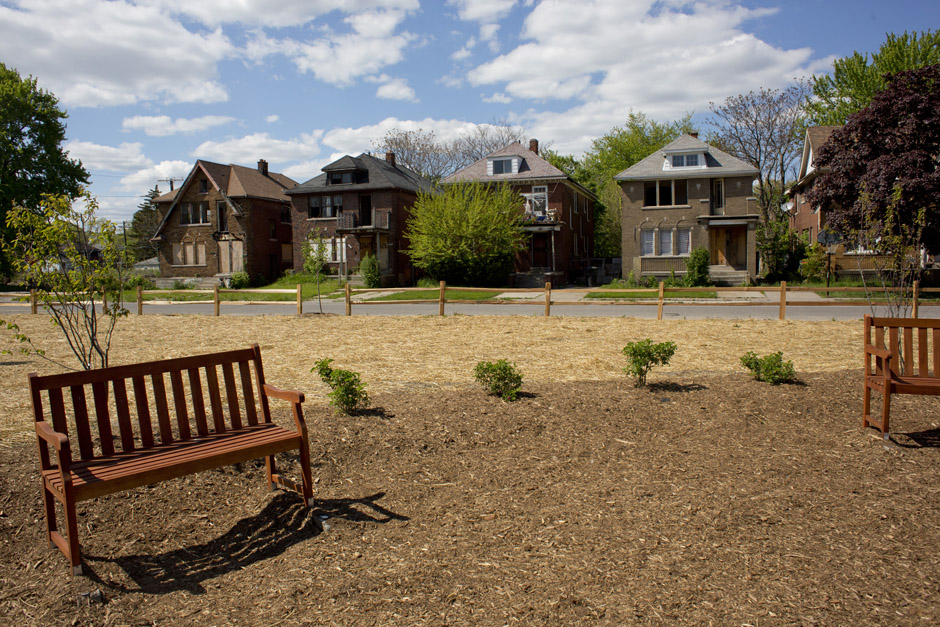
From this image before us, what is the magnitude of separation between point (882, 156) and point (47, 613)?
2632cm

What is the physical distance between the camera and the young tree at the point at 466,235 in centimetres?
3642

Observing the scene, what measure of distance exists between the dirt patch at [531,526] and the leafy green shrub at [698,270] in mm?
26539

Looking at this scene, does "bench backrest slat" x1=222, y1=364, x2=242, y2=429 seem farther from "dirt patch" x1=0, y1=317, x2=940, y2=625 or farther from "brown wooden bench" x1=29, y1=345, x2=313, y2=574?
"dirt patch" x1=0, y1=317, x2=940, y2=625

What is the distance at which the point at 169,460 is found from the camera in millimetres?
4203

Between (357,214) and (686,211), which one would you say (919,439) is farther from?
(357,214)

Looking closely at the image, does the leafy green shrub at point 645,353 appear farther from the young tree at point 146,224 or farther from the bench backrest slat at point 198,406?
the young tree at point 146,224

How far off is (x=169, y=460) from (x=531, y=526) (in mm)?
2345

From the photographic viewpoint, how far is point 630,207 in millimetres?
38094

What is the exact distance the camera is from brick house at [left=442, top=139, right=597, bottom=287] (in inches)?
1602

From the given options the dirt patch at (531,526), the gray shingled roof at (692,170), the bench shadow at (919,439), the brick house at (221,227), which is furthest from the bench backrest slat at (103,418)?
the brick house at (221,227)

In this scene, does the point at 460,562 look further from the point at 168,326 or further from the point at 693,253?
the point at 693,253

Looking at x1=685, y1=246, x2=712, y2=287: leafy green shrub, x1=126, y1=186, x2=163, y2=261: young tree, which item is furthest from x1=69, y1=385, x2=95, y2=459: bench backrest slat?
x1=126, y1=186, x2=163, y2=261: young tree

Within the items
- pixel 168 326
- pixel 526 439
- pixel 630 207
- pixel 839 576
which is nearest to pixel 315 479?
pixel 526 439

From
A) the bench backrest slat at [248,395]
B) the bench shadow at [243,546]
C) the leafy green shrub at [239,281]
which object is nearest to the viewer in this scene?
the bench shadow at [243,546]
